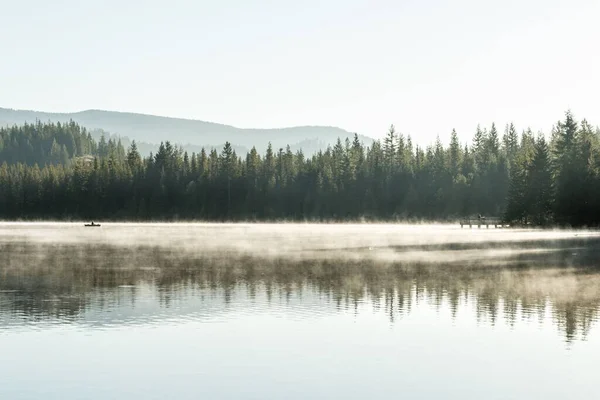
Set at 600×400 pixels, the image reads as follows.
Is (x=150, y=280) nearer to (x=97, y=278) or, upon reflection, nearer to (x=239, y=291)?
(x=97, y=278)

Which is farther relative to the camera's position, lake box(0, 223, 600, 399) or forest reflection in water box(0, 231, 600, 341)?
forest reflection in water box(0, 231, 600, 341)

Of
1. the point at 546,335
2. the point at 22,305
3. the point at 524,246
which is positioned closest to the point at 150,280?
the point at 22,305

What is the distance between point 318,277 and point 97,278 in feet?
36.6

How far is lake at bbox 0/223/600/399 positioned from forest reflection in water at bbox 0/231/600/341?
0.40ft

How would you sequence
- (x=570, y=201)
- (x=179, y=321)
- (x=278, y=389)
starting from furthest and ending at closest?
(x=570, y=201), (x=179, y=321), (x=278, y=389)

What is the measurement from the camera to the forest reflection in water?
1186 inches

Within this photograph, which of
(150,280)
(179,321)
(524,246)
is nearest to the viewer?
(179,321)

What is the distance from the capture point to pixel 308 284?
128 feet

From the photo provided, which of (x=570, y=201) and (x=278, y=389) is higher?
(x=570, y=201)

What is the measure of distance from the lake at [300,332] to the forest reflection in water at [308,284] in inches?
4.8

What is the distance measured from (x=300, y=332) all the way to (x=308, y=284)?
13147 millimetres

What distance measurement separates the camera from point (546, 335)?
25.0 meters

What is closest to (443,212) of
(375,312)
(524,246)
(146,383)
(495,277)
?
(524,246)

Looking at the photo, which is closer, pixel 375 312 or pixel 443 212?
pixel 375 312
